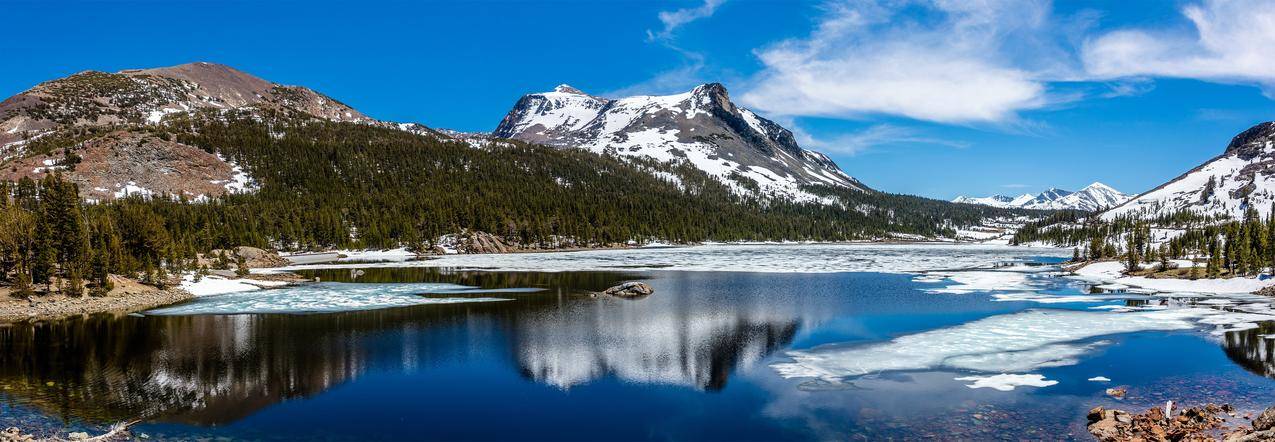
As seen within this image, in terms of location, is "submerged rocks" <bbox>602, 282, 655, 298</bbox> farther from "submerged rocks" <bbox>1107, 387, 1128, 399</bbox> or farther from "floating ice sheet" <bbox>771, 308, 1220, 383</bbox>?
"submerged rocks" <bbox>1107, 387, 1128, 399</bbox>

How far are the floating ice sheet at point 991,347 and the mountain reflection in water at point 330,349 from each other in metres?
3.44

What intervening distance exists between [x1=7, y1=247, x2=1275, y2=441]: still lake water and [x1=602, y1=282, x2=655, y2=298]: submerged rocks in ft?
24.4

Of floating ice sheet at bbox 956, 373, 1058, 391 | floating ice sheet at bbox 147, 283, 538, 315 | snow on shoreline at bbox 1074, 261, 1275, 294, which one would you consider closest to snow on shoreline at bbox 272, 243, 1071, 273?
snow on shoreline at bbox 1074, 261, 1275, 294

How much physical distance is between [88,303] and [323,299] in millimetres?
15115

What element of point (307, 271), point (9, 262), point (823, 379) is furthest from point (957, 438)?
point (307, 271)

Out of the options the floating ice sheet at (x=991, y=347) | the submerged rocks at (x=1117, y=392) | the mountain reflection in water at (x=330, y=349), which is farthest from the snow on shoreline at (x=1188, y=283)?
the submerged rocks at (x=1117, y=392)

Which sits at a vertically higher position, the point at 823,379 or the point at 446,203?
the point at 446,203

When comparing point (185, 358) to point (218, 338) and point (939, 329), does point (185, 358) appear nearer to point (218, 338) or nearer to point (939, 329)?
point (218, 338)

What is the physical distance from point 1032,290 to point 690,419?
51.2 m

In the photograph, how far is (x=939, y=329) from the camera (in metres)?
35.3

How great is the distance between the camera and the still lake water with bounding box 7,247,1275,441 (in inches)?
749

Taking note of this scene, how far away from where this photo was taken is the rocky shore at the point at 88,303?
41.5 meters

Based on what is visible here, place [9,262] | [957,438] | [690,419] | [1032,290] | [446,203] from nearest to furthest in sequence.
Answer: [957,438] → [690,419] → [9,262] → [1032,290] → [446,203]

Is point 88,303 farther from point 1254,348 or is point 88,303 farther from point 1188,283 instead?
point 1188,283
